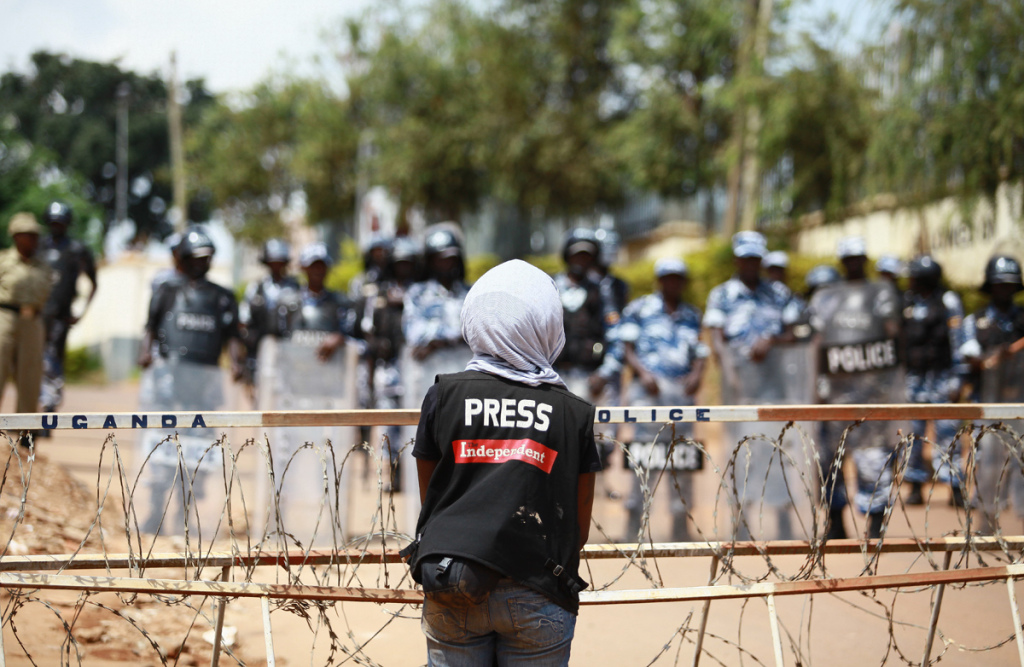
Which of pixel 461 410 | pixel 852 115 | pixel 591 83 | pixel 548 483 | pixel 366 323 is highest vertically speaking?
pixel 591 83

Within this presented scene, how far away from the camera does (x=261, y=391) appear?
6.12 m

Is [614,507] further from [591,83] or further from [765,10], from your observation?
[591,83]

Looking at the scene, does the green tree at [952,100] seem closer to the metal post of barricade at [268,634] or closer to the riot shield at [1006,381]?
the riot shield at [1006,381]

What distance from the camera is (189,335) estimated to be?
616cm

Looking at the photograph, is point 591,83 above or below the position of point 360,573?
above

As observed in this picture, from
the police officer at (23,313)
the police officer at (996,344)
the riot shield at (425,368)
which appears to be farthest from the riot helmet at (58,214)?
the police officer at (996,344)

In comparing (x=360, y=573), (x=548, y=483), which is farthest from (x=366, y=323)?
(x=548, y=483)

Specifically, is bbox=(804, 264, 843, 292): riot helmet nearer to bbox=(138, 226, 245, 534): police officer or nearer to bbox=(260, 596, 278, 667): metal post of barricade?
bbox=(138, 226, 245, 534): police officer

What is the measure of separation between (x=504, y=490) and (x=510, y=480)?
3 centimetres

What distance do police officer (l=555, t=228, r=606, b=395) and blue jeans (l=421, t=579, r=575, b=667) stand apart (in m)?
4.24

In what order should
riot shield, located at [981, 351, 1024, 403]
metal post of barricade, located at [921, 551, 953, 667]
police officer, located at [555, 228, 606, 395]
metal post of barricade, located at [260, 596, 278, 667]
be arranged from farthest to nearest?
riot shield, located at [981, 351, 1024, 403] < police officer, located at [555, 228, 606, 395] < metal post of barricade, located at [921, 551, 953, 667] < metal post of barricade, located at [260, 596, 278, 667]

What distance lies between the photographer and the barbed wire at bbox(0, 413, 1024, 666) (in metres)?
3.12

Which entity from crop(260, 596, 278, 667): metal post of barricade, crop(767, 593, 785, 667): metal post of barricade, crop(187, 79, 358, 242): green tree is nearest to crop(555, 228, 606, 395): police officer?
crop(767, 593, 785, 667): metal post of barricade

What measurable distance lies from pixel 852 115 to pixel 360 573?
39.5ft
